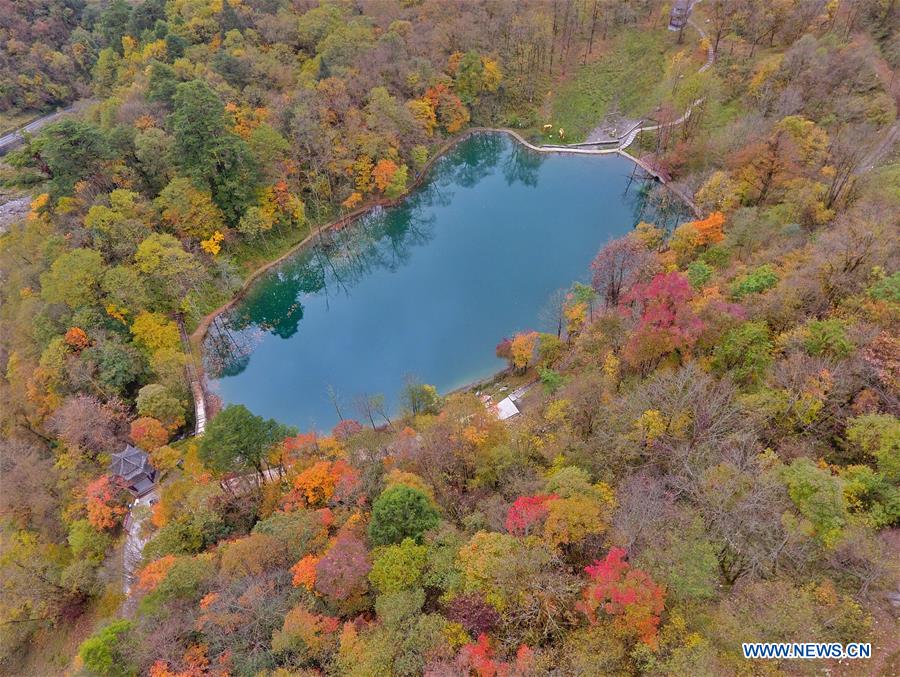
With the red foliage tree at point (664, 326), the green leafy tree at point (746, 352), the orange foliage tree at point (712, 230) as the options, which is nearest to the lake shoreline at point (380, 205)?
the orange foliage tree at point (712, 230)

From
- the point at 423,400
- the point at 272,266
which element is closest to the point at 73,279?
the point at 272,266

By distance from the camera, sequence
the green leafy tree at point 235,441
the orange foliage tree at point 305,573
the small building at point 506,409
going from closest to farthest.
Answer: the orange foliage tree at point 305,573, the green leafy tree at point 235,441, the small building at point 506,409

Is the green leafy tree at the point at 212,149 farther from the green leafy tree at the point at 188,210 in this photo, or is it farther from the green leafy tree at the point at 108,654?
the green leafy tree at the point at 108,654

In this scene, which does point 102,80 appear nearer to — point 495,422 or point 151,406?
point 151,406

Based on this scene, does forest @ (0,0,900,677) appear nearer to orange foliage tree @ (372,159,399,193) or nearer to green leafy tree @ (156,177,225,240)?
green leafy tree @ (156,177,225,240)

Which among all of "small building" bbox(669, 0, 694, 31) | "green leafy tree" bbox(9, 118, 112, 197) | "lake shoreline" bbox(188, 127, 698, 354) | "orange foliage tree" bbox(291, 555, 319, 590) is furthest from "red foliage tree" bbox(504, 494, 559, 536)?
"small building" bbox(669, 0, 694, 31)

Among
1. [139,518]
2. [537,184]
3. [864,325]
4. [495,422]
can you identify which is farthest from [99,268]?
[864,325]
